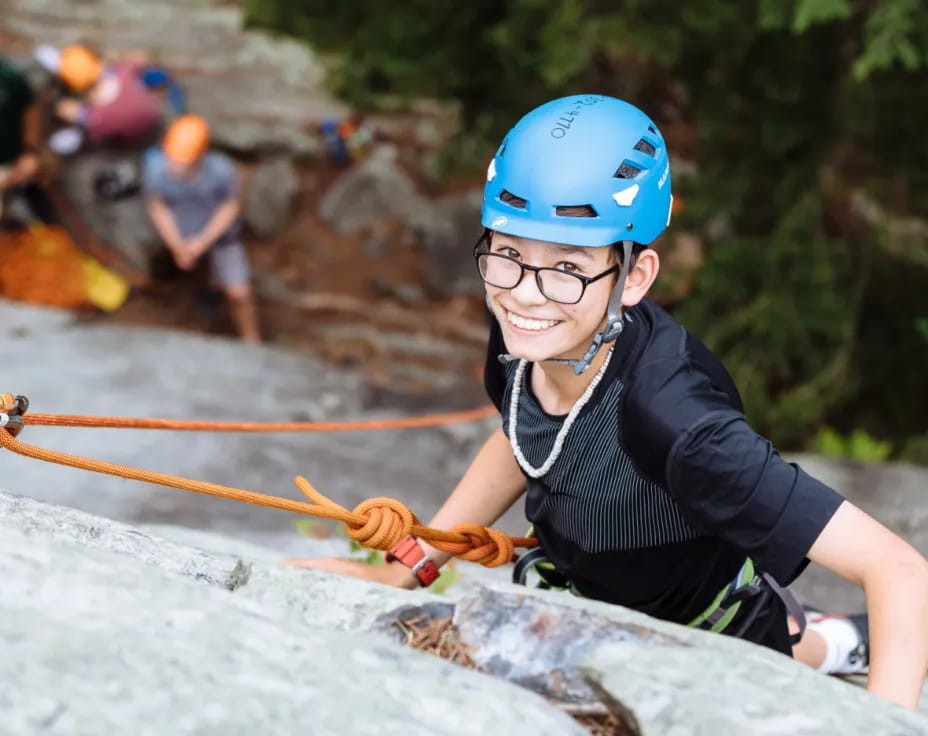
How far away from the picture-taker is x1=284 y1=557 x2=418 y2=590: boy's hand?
8.70 feet

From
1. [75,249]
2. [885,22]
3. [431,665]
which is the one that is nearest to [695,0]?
[885,22]

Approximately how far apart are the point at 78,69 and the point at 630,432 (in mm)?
8823

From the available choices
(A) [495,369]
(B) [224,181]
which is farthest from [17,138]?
(A) [495,369]

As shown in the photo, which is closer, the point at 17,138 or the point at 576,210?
the point at 576,210

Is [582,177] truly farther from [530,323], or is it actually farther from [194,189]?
[194,189]

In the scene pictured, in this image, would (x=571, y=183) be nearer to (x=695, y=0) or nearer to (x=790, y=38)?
(x=695, y=0)

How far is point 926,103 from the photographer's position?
6.45m

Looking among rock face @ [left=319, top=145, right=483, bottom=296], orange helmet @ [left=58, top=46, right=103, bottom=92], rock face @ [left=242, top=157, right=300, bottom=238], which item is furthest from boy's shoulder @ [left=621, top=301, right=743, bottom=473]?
rock face @ [left=242, top=157, right=300, bottom=238]

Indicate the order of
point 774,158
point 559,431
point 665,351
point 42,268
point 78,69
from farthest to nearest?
point 42,268
point 78,69
point 774,158
point 559,431
point 665,351

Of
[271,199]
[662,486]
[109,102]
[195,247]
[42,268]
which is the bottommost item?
[42,268]

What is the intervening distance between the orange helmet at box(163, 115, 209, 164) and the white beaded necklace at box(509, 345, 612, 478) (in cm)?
662

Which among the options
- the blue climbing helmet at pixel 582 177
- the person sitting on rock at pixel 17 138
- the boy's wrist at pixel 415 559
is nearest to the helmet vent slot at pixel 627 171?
the blue climbing helmet at pixel 582 177

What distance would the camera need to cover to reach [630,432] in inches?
85.0

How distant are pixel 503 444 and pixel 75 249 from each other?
28.5ft
